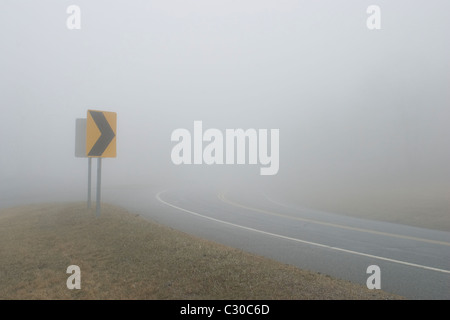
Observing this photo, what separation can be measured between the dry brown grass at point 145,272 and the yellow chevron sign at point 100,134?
2418mm

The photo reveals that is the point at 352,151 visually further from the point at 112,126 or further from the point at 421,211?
the point at 112,126

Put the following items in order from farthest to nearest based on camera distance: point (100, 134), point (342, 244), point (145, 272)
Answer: point (100, 134)
point (342, 244)
point (145, 272)

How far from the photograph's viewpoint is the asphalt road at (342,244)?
6266 millimetres

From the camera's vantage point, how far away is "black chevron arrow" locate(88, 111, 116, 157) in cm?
927

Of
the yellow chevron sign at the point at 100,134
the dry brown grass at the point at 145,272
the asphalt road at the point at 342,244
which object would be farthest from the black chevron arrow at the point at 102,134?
the asphalt road at the point at 342,244

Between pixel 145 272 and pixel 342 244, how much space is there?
604 centimetres

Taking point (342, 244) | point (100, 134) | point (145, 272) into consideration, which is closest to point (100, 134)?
point (100, 134)

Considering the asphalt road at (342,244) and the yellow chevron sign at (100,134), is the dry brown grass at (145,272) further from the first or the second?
the yellow chevron sign at (100,134)

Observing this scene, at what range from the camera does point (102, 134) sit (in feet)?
31.0

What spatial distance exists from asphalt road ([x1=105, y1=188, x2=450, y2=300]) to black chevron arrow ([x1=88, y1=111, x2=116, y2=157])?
380 cm

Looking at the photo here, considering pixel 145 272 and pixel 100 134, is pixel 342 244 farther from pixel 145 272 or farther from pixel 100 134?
pixel 100 134

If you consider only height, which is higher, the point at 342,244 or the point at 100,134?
the point at 100,134

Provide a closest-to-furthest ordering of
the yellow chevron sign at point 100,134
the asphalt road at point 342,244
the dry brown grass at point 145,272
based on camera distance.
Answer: the dry brown grass at point 145,272 → the asphalt road at point 342,244 → the yellow chevron sign at point 100,134

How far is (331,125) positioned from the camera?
83500 millimetres
